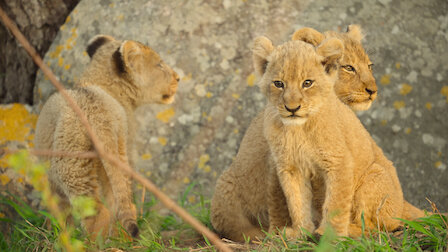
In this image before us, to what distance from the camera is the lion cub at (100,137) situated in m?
4.68

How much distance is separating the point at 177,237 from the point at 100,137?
1239mm

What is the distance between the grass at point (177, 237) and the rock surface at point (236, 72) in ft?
2.04

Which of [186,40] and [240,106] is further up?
[186,40]

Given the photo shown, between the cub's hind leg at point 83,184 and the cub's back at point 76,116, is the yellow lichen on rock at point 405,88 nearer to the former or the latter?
the cub's back at point 76,116

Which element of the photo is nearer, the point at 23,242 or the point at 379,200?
the point at 379,200

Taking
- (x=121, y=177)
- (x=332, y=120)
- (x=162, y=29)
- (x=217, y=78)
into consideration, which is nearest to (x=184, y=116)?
(x=217, y=78)

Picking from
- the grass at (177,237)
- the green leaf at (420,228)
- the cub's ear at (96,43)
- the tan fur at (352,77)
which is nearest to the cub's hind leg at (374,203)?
the grass at (177,237)

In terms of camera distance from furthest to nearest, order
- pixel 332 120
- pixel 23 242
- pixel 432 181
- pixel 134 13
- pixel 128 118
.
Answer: pixel 134 13 < pixel 432 181 < pixel 128 118 < pixel 23 242 < pixel 332 120

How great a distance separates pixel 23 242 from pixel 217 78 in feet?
9.49

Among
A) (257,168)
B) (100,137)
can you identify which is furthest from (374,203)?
(100,137)

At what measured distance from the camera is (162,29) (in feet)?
22.6

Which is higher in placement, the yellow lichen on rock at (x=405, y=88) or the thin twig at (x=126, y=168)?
the thin twig at (x=126, y=168)

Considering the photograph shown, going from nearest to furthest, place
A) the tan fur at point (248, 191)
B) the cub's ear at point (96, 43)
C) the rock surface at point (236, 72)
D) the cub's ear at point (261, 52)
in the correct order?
the cub's ear at point (261, 52) → the tan fur at point (248, 191) → the cub's ear at point (96, 43) → the rock surface at point (236, 72)

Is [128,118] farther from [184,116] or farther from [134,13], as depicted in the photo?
[134,13]
